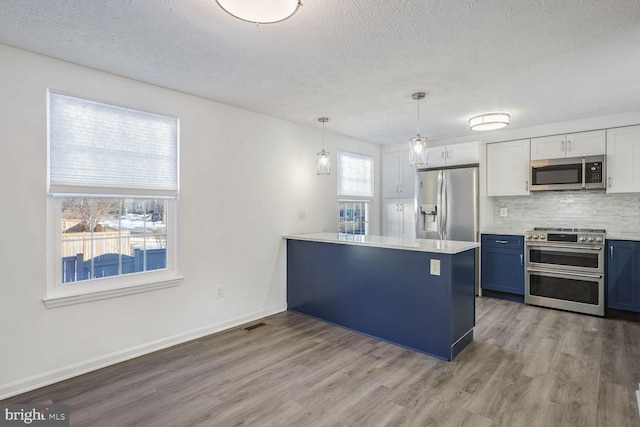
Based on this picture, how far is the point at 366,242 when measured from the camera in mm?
3316

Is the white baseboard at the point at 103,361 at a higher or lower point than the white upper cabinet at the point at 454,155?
lower

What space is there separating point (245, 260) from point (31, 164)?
2.03 meters

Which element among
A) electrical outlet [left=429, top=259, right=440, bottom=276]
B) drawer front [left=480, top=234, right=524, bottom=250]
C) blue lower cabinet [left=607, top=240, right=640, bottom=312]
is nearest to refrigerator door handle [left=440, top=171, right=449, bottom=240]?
drawer front [left=480, top=234, right=524, bottom=250]

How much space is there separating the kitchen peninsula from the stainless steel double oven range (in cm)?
160

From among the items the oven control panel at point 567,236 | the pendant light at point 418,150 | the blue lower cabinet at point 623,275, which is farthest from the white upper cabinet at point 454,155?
the pendant light at point 418,150

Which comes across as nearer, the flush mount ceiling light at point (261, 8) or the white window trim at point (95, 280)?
the flush mount ceiling light at point (261, 8)

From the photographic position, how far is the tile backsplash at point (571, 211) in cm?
413

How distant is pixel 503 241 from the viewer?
455 centimetres

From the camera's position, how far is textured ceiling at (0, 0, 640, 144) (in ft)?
6.20

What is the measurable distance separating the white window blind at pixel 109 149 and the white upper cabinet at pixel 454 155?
12.0ft

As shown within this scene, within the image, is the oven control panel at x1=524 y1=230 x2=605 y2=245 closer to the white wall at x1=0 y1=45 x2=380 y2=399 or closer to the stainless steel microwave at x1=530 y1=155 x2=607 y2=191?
the stainless steel microwave at x1=530 y1=155 x2=607 y2=191

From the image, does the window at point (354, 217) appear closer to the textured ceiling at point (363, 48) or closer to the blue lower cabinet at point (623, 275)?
the textured ceiling at point (363, 48)

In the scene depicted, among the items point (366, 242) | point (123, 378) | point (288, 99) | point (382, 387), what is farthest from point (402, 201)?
point (123, 378)
